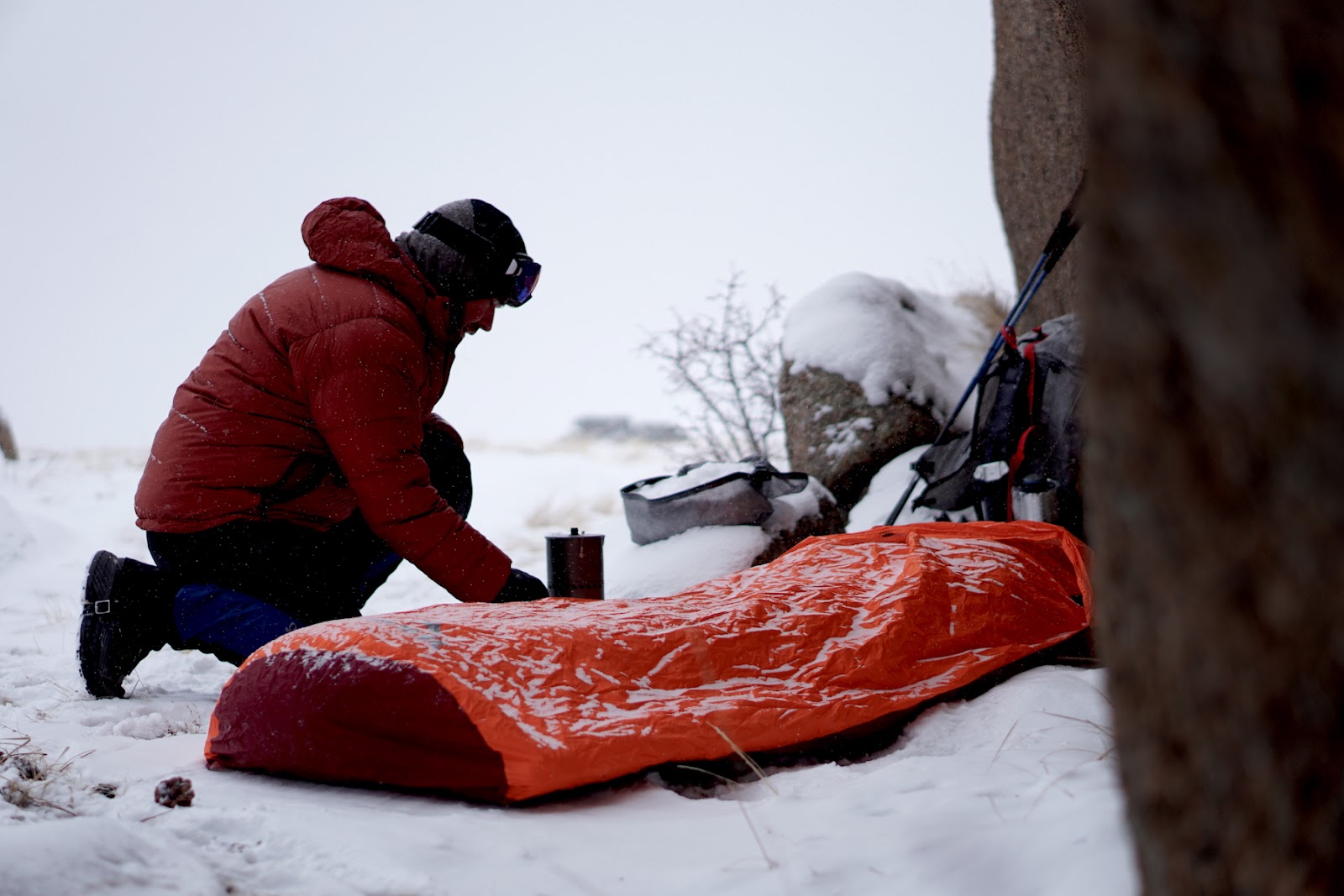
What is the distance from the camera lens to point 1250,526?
0.47 m

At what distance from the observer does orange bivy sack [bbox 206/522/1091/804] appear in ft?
4.83

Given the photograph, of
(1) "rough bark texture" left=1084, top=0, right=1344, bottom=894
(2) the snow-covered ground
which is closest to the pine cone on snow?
(2) the snow-covered ground

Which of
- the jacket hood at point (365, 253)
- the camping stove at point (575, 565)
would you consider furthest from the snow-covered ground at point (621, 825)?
the jacket hood at point (365, 253)

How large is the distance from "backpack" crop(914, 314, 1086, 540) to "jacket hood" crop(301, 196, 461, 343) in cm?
183

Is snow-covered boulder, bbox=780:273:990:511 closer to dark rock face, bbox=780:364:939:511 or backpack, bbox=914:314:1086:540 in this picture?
dark rock face, bbox=780:364:939:511

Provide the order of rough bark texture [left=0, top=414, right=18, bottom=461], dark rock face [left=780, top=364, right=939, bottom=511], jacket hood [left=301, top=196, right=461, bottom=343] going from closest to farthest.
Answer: jacket hood [left=301, top=196, right=461, bottom=343]
dark rock face [left=780, top=364, right=939, bottom=511]
rough bark texture [left=0, top=414, right=18, bottom=461]

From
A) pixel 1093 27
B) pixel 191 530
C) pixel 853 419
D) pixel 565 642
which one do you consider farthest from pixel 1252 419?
pixel 853 419

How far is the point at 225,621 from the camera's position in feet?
7.27

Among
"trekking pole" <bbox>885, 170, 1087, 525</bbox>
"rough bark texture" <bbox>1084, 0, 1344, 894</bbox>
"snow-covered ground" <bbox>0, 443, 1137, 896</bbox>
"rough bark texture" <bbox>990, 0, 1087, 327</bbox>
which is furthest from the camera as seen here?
"rough bark texture" <bbox>990, 0, 1087, 327</bbox>

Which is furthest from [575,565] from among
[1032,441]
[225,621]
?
[1032,441]

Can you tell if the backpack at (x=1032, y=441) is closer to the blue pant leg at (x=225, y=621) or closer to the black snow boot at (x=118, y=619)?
the blue pant leg at (x=225, y=621)

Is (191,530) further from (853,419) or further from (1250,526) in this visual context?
(853,419)

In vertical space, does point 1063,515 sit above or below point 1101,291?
below

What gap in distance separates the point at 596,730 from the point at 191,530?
1.36 meters
